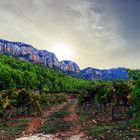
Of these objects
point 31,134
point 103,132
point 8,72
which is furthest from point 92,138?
point 8,72

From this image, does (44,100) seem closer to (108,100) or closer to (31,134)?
(108,100)

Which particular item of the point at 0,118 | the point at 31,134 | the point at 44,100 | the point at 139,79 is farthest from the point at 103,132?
the point at 44,100

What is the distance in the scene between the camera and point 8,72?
149 metres

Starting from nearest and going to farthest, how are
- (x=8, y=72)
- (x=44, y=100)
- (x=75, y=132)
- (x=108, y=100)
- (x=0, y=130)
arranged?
1. (x=75, y=132)
2. (x=0, y=130)
3. (x=108, y=100)
4. (x=44, y=100)
5. (x=8, y=72)

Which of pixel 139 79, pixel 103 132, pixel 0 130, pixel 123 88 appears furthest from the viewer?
pixel 123 88

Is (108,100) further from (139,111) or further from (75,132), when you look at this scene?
(139,111)

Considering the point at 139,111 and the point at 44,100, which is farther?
the point at 44,100

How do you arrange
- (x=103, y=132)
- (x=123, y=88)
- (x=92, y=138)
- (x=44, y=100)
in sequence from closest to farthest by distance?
(x=92, y=138) < (x=103, y=132) < (x=123, y=88) < (x=44, y=100)

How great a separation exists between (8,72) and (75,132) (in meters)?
117

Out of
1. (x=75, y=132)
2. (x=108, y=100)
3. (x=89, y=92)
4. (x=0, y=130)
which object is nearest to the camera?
(x=75, y=132)

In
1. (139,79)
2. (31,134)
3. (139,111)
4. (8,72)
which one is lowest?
(31,134)

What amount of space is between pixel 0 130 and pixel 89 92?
29.2 metres

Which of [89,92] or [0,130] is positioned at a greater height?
[89,92]

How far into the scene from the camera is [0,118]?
53781mm
